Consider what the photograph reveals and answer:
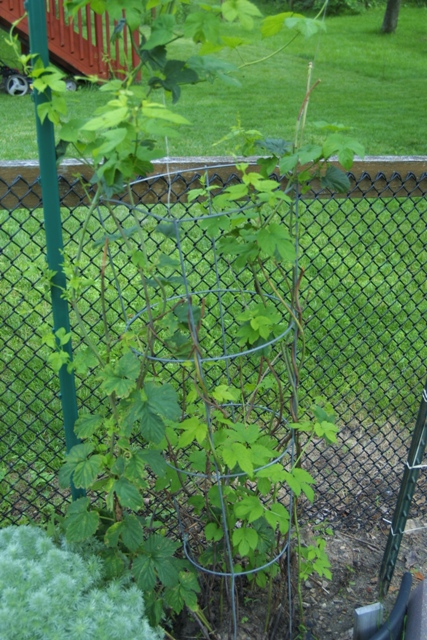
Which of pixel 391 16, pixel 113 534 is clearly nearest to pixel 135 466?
pixel 113 534

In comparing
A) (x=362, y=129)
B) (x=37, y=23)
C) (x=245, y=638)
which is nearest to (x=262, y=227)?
(x=37, y=23)

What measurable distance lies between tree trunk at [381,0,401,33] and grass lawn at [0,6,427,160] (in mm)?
254

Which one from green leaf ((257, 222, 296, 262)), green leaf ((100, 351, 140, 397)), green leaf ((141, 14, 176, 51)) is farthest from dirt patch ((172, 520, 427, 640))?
green leaf ((141, 14, 176, 51))

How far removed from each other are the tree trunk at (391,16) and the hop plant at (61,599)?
18077mm

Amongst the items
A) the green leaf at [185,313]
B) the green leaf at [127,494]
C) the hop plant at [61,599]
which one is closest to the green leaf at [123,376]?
the green leaf at [185,313]

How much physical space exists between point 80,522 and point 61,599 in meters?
0.22

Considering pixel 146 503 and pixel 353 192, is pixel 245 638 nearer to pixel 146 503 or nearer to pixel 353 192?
pixel 146 503

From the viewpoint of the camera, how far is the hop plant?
1722 millimetres

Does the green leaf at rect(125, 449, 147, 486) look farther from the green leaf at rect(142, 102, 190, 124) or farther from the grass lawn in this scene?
the grass lawn

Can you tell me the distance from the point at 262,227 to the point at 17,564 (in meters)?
1.11

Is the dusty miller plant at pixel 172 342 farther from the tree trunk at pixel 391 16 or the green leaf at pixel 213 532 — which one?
the tree trunk at pixel 391 16

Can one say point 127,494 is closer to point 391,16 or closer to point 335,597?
point 335,597

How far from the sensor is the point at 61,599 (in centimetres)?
179

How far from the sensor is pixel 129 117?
151cm
